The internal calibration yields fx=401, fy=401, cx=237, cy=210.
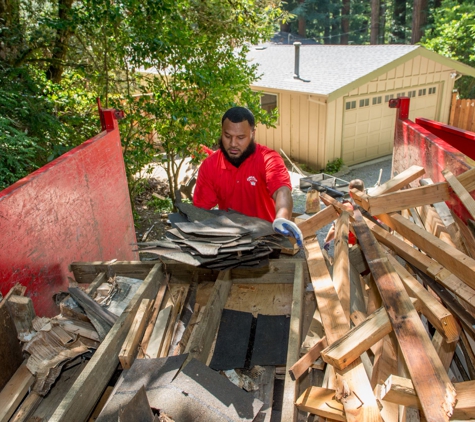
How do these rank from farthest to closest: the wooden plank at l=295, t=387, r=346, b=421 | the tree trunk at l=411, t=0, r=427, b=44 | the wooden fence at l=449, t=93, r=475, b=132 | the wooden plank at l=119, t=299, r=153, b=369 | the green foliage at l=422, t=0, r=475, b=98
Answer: the tree trunk at l=411, t=0, r=427, b=44
the green foliage at l=422, t=0, r=475, b=98
the wooden fence at l=449, t=93, r=475, b=132
the wooden plank at l=119, t=299, r=153, b=369
the wooden plank at l=295, t=387, r=346, b=421

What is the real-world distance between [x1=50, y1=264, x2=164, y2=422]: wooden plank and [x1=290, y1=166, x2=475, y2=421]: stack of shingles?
1125mm

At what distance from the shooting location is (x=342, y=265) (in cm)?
289

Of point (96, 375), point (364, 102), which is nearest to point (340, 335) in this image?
point (96, 375)

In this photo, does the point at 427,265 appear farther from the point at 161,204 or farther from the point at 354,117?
the point at 354,117

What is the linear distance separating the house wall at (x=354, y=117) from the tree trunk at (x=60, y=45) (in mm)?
8099

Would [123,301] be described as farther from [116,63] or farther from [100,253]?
[116,63]

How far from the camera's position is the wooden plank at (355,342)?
193cm

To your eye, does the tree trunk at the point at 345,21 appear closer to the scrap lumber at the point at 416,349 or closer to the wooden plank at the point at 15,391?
the scrap lumber at the point at 416,349

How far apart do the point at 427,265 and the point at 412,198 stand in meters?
0.87

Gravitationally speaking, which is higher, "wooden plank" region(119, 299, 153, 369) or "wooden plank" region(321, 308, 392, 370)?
"wooden plank" region(321, 308, 392, 370)

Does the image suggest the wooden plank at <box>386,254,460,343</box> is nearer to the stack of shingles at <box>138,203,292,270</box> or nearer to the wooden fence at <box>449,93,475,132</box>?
the stack of shingles at <box>138,203,292,270</box>

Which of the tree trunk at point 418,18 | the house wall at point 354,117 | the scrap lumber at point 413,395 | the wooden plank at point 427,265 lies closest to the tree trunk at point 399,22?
the tree trunk at point 418,18

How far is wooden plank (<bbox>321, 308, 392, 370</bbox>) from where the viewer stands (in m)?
1.93

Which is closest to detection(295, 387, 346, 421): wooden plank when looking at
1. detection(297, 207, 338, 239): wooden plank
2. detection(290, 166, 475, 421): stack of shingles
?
detection(290, 166, 475, 421): stack of shingles
